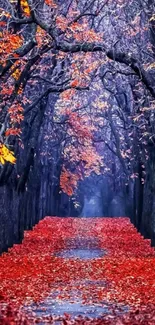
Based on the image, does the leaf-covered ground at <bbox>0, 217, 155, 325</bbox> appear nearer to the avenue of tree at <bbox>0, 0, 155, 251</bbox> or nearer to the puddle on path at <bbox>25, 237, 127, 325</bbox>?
the puddle on path at <bbox>25, 237, 127, 325</bbox>

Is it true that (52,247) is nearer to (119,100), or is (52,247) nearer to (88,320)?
(119,100)

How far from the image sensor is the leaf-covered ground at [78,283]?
13461 millimetres

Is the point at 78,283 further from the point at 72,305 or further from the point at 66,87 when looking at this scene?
the point at 66,87

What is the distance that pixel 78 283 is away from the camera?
20.2 metres

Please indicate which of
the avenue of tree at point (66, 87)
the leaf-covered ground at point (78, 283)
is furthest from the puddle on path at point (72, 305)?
the avenue of tree at point (66, 87)

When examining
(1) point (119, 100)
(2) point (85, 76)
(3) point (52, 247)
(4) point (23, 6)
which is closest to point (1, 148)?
(4) point (23, 6)

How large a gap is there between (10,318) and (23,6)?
12.3m

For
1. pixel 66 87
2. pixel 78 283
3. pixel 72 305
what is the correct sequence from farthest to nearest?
pixel 66 87
pixel 78 283
pixel 72 305

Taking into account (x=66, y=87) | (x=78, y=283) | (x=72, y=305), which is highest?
(x=66, y=87)

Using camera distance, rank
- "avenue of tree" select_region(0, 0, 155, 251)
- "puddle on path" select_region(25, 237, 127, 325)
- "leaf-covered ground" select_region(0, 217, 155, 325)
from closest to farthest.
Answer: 1. "leaf-covered ground" select_region(0, 217, 155, 325)
2. "puddle on path" select_region(25, 237, 127, 325)
3. "avenue of tree" select_region(0, 0, 155, 251)

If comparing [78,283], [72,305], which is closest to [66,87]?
[78,283]

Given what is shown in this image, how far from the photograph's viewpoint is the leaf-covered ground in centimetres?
1346

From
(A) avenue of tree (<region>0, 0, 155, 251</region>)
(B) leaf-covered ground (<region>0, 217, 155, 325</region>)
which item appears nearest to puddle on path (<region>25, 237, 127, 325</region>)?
(B) leaf-covered ground (<region>0, 217, 155, 325</region>)

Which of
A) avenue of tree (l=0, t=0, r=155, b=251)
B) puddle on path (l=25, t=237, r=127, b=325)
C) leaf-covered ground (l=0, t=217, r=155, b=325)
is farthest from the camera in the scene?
avenue of tree (l=0, t=0, r=155, b=251)
